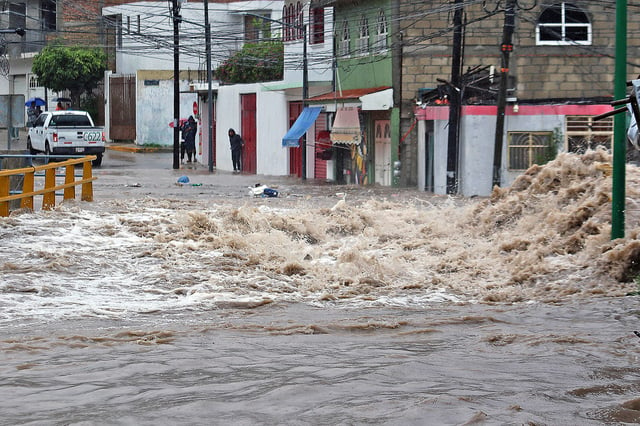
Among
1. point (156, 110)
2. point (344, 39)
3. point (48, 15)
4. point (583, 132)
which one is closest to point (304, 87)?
point (344, 39)

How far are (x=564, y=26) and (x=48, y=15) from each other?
127ft

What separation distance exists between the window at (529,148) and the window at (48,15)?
128 feet

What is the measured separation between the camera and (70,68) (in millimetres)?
55594

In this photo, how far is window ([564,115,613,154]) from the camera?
2741 cm

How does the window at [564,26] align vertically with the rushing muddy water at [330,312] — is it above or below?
above

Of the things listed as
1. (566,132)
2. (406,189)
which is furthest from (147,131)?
(566,132)

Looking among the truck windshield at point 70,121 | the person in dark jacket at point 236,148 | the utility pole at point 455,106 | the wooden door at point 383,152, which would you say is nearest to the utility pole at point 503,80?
the utility pole at point 455,106

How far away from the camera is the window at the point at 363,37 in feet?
108

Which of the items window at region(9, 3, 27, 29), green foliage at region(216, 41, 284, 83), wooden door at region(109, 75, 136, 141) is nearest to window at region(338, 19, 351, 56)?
green foliage at region(216, 41, 284, 83)

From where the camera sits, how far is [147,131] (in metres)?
54.4

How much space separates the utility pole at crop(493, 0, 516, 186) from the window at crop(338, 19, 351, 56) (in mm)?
8750

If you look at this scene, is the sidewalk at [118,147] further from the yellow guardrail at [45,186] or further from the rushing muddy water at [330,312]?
the rushing muddy water at [330,312]

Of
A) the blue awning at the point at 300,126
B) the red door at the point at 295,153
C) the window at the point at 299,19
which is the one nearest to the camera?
the blue awning at the point at 300,126

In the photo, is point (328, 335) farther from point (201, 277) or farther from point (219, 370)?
point (201, 277)
